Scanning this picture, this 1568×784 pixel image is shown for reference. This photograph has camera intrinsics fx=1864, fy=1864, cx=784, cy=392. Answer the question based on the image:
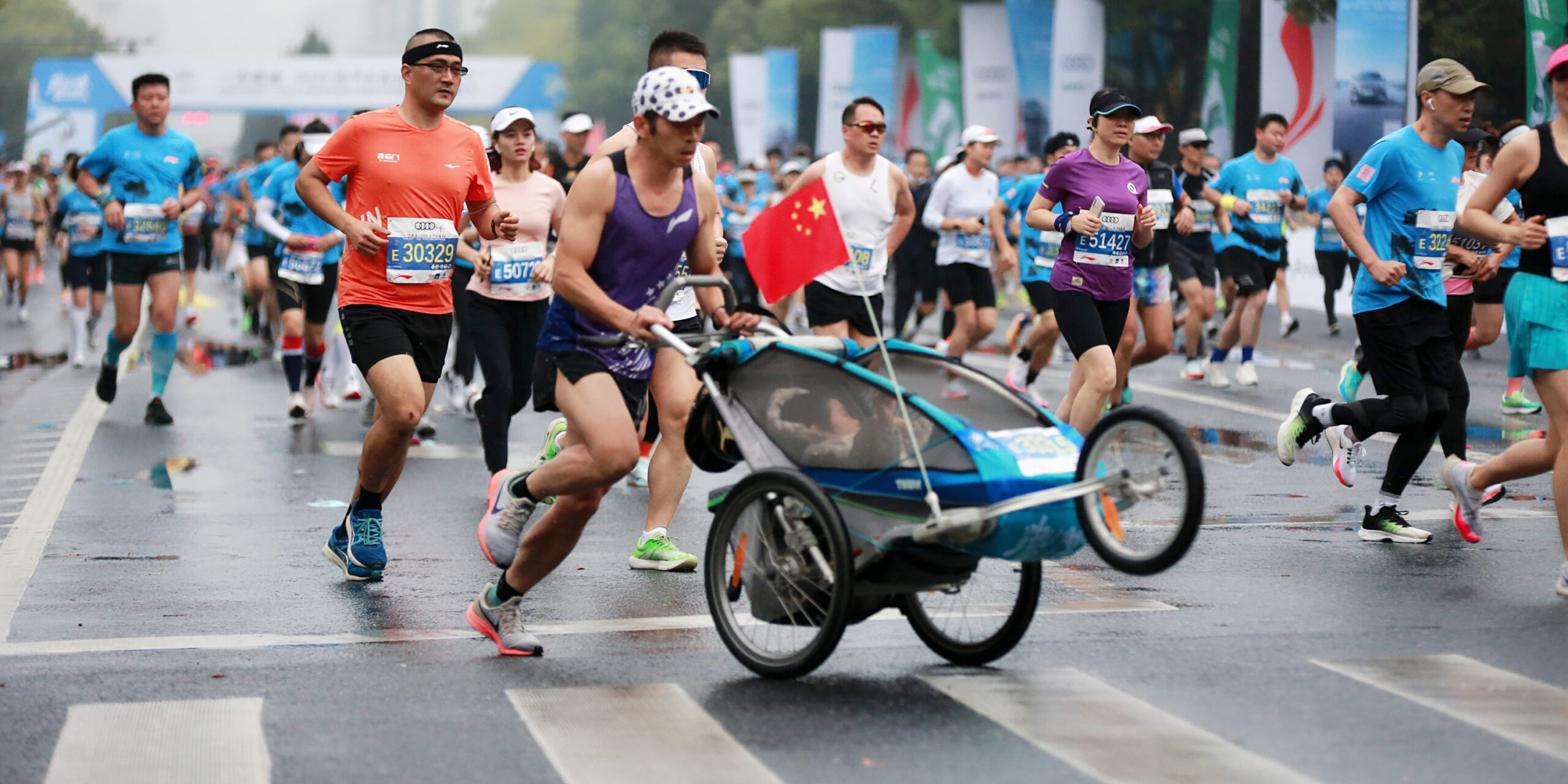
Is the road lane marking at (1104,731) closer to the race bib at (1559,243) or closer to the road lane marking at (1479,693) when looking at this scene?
the road lane marking at (1479,693)

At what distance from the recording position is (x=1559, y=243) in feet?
21.7

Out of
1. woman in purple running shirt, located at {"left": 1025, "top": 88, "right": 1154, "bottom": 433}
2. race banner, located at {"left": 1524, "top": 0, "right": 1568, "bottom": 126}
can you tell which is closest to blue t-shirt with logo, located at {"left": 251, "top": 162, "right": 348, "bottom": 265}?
woman in purple running shirt, located at {"left": 1025, "top": 88, "right": 1154, "bottom": 433}

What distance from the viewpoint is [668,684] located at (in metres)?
5.45

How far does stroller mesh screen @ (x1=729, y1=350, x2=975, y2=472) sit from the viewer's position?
5199 mm

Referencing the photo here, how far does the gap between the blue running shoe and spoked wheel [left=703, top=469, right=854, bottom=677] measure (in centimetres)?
207

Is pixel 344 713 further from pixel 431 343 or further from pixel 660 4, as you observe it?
pixel 660 4

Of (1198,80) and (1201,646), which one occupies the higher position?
(1198,80)

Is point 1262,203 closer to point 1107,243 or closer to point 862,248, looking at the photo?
point 862,248

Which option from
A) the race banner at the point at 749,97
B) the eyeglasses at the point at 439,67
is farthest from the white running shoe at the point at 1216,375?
the race banner at the point at 749,97

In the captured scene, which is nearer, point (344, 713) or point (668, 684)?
point (344, 713)

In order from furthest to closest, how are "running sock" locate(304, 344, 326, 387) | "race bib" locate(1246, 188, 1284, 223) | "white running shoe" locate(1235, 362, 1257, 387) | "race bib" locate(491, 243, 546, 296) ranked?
"race bib" locate(1246, 188, 1284, 223), "white running shoe" locate(1235, 362, 1257, 387), "running sock" locate(304, 344, 326, 387), "race bib" locate(491, 243, 546, 296)

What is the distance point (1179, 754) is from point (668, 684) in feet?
5.11

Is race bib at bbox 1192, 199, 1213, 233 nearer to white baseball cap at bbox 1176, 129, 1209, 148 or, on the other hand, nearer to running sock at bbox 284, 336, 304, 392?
white baseball cap at bbox 1176, 129, 1209, 148

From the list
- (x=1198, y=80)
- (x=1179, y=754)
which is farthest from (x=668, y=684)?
(x=1198, y=80)
